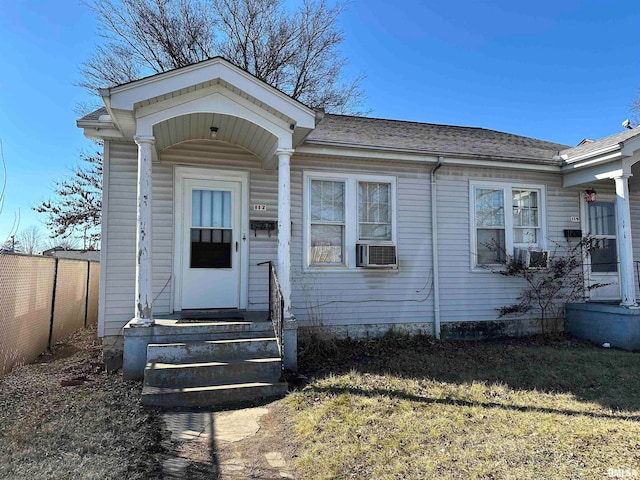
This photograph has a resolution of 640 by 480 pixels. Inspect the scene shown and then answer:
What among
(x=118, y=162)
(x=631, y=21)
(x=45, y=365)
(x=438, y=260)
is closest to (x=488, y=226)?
(x=438, y=260)

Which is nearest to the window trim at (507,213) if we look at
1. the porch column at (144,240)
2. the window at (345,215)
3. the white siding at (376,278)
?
the white siding at (376,278)

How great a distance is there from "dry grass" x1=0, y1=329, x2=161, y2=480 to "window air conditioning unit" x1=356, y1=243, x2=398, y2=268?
3.78 meters

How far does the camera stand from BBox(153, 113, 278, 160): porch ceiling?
5312mm

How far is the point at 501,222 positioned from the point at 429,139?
2130 mm

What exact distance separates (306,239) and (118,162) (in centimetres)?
305

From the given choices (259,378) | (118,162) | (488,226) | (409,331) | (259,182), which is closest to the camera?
(259,378)

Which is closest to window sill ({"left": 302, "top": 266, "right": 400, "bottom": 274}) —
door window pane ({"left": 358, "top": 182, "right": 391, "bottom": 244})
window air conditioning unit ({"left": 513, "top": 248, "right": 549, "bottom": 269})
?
door window pane ({"left": 358, "top": 182, "right": 391, "bottom": 244})

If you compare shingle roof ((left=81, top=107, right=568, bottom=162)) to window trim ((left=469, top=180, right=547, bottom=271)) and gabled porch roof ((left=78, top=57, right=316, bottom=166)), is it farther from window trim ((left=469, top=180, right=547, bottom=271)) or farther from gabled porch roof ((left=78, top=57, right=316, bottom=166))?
gabled porch roof ((left=78, top=57, right=316, bottom=166))

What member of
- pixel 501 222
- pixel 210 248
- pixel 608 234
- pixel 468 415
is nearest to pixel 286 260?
pixel 210 248

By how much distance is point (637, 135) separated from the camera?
21.4 feet

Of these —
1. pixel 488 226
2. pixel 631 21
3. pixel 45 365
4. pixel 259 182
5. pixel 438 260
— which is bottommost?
pixel 45 365

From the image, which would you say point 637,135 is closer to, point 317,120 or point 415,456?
point 317,120

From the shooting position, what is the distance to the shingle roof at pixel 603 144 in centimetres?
669

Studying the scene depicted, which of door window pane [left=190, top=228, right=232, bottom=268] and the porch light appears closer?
door window pane [left=190, top=228, right=232, bottom=268]
